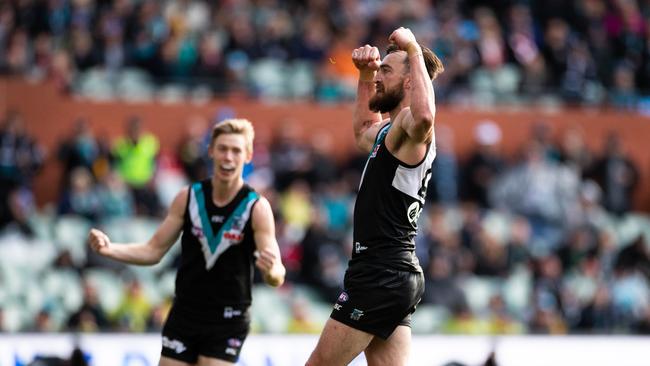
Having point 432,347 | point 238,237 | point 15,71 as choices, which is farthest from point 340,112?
point 238,237

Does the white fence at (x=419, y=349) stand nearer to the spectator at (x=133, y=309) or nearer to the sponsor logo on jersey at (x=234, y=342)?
the sponsor logo on jersey at (x=234, y=342)

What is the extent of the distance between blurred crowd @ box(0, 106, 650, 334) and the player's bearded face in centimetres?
628

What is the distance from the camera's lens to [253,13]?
1894cm

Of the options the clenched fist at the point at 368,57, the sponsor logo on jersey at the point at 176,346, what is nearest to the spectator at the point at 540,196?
the sponsor logo on jersey at the point at 176,346

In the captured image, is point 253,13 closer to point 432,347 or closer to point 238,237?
point 432,347

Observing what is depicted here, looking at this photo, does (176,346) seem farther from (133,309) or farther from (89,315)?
(133,309)

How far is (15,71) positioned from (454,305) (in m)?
6.89

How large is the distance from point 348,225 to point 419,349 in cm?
532

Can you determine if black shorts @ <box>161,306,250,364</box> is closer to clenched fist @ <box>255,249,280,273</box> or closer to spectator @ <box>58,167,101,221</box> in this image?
clenched fist @ <box>255,249,280,273</box>

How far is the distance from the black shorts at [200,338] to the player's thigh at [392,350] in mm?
1412

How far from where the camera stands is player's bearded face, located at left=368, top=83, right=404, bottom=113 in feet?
24.4

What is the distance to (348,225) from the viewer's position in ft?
53.5

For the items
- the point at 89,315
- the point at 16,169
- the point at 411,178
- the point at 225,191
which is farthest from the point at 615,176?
the point at 411,178

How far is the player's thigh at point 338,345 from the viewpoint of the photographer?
23.5ft
